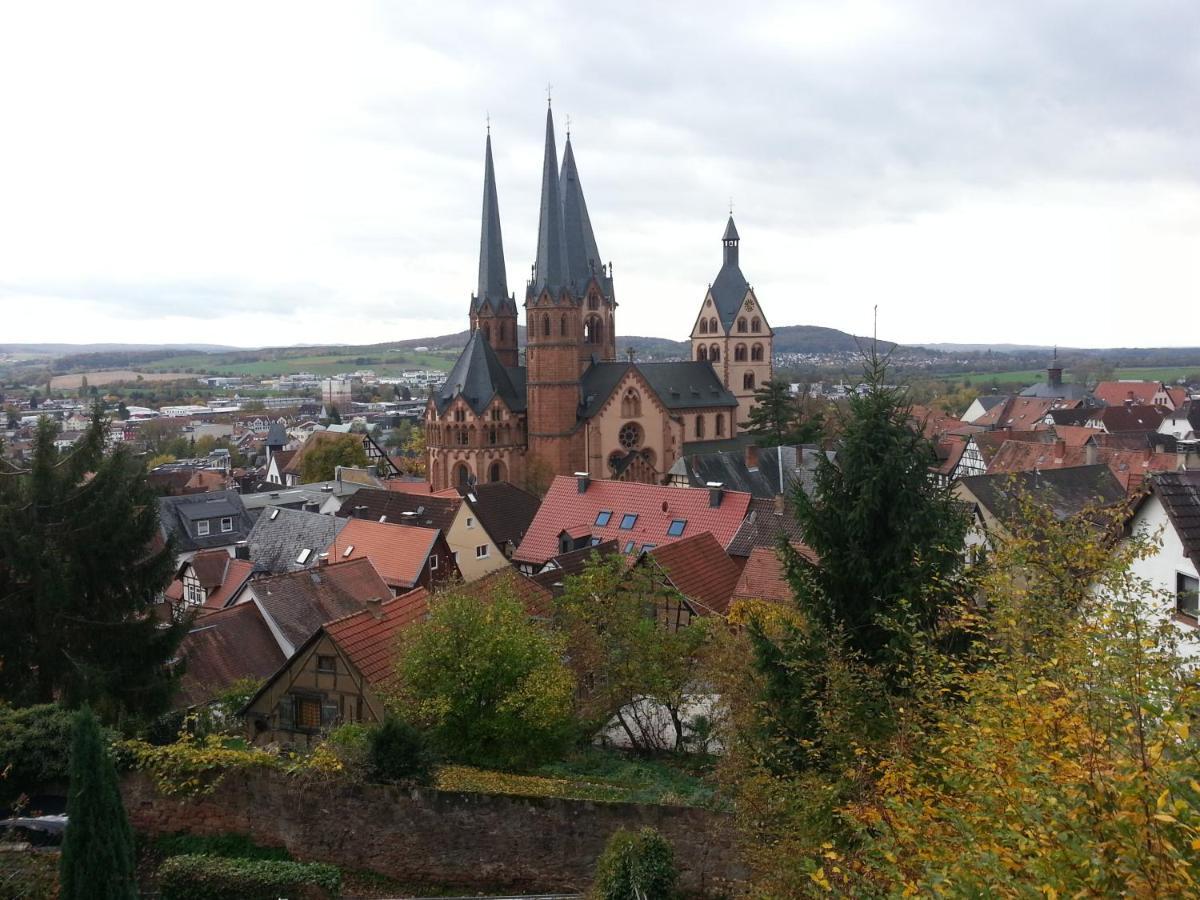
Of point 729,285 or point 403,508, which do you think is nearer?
point 403,508

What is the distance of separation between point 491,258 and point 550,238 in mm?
6009

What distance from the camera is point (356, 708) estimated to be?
67.2 feet

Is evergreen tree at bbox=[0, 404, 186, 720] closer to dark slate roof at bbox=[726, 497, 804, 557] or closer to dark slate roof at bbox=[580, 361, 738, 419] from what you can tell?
dark slate roof at bbox=[726, 497, 804, 557]

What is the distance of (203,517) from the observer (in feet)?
156

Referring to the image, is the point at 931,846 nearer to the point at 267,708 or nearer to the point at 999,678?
the point at 999,678

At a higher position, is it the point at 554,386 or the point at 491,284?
the point at 491,284

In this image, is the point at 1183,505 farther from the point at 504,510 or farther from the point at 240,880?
the point at 504,510

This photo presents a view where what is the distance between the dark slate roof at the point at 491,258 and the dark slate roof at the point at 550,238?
3.76 meters

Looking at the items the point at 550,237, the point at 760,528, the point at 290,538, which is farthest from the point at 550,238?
the point at 760,528

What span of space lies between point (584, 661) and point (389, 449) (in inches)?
4221

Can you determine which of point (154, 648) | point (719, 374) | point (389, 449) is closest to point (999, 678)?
point (154, 648)

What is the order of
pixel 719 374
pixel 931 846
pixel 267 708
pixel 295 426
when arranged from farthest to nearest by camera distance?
1. pixel 295 426
2. pixel 719 374
3. pixel 267 708
4. pixel 931 846

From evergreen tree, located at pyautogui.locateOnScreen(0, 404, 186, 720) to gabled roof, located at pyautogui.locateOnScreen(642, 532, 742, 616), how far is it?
11819 millimetres

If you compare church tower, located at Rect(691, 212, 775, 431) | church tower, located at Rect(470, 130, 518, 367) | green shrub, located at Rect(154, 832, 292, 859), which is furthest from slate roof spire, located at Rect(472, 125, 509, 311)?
green shrub, located at Rect(154, 832, 292, 859)
